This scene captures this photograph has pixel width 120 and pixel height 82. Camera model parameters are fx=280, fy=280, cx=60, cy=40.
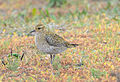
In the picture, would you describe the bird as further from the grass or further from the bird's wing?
the grass

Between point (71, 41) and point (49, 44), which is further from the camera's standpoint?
point (71, 41)

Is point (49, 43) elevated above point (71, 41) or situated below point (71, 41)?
above

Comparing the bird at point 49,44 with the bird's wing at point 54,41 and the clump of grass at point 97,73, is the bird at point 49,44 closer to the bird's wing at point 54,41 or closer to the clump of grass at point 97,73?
the bird's wing at point 54,41

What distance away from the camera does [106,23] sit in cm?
1128

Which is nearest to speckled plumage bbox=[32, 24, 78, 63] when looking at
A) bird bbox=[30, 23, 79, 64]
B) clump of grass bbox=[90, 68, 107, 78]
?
bird bbox=[30, 23, 79, 64]

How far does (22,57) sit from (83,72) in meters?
1.94

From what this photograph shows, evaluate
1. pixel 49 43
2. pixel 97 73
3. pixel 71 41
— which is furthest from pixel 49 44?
pixel 71 41

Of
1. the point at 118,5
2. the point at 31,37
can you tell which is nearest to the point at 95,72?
the point at 31,37

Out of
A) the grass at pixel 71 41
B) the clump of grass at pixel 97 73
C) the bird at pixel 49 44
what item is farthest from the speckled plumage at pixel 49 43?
the clump of grass at pixel 97 73

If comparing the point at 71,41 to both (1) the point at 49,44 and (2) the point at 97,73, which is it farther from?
(2) the point at 97,73

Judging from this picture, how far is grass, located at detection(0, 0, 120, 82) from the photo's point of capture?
6703mm

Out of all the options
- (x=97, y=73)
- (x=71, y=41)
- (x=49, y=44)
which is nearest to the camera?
(x=97, y=73)

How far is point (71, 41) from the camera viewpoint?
9.52m

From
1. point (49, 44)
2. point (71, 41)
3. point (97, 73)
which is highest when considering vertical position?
point (49, 44)
